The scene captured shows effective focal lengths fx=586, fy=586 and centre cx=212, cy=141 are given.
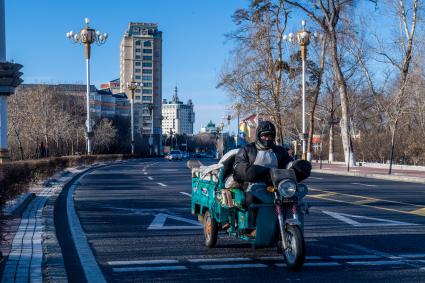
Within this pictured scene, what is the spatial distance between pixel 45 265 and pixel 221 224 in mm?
2580

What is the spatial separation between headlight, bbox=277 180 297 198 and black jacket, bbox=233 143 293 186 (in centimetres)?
39

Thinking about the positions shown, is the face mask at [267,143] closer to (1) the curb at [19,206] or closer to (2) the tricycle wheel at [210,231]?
(2) the tricycle wheel at [210,231]

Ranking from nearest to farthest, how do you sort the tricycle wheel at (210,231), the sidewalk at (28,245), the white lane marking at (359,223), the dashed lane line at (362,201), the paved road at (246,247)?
the sidewalk at (28,245)
the paved road at (246,247)
the tricycle wheel at (210,231)
the white lane marking at (359,223)
the dashed lane line at (362,201)

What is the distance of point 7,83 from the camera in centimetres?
1513

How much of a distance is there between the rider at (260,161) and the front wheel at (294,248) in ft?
1.94

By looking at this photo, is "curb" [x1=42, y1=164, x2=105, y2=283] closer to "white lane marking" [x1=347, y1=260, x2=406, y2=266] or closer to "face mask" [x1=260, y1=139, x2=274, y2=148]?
"face mask" [x1=260, y1=139, x2=274, y2=148]

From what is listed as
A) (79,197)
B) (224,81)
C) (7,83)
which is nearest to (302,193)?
(7,83)

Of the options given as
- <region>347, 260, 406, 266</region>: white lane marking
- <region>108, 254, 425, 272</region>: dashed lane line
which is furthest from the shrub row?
<region>347, 260, 406, 266</region>: white lane marking

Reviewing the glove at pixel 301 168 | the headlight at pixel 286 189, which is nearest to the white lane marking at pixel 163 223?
the glove at pixel 301 168

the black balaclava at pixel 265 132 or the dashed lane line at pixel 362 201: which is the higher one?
the black balaclava at pixel 265 132

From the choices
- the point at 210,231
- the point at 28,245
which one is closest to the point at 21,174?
the point at 28,245

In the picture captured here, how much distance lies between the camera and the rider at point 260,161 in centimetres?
755

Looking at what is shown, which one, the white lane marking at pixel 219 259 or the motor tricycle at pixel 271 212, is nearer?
the motor tricycle at pixel 271 212

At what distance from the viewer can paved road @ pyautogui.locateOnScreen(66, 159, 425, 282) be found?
713 centimetres
